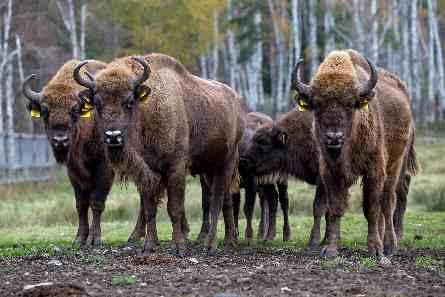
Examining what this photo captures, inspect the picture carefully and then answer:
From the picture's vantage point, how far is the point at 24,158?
1409 inches

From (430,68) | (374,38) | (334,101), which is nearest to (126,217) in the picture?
(334,101)

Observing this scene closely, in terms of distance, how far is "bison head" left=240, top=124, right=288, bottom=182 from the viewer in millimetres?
14250

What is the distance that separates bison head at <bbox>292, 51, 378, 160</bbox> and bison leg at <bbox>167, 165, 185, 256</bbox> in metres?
1.86

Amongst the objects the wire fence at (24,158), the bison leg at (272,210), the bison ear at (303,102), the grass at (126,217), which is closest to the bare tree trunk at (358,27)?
the grass at (126,217)

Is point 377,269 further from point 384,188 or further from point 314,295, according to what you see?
point 384,188

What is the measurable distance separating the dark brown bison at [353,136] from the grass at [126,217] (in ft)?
5.35

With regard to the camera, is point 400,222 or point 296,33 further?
point 296,33

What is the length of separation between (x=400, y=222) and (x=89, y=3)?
28.7 metres

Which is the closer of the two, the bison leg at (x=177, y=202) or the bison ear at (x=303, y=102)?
the bison ear at (x=303, y=102)

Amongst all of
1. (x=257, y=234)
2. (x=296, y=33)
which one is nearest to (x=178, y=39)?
(x=296, y=33)

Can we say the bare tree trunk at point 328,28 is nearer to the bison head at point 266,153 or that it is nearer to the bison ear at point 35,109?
the bison head at point 266,153

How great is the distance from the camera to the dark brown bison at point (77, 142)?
39.2 ft

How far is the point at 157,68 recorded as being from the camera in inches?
447

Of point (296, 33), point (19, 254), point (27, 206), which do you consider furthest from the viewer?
point (296, 33)
